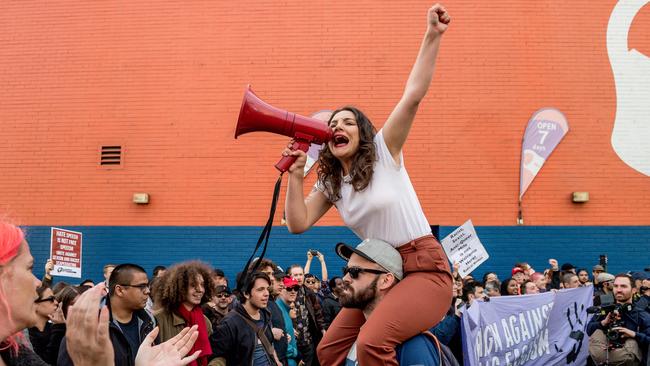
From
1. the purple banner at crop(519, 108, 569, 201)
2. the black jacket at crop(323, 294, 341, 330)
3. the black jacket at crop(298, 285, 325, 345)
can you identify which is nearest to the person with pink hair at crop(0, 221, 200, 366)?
the black jacket at crop(298, 285, 325, 345)

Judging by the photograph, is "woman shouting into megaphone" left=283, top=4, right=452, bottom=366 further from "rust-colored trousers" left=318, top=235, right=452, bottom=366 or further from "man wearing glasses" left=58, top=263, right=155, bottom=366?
"man wearing glasses" left=58, top=263, right=155, bottom=366

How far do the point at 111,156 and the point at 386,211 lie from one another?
10742mm

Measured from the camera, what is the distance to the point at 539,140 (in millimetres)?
13008

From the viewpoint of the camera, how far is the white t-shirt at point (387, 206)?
3.83m

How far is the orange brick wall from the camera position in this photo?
13000 mm

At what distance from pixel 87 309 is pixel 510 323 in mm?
7480

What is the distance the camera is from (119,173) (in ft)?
43.8

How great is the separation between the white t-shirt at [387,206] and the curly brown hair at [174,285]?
261 centimetres

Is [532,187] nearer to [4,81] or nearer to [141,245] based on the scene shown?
[141,245]

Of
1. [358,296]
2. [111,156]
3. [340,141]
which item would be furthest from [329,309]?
[111,156]

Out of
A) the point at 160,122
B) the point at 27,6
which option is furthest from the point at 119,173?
the point at 27,6

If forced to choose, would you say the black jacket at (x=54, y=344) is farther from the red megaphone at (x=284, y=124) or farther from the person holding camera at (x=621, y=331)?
the person holding camera at (x=621, y=331)

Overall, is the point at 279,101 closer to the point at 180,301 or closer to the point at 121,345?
the point at 180,301

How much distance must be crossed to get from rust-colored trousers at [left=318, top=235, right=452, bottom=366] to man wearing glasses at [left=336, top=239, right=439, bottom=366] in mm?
65
